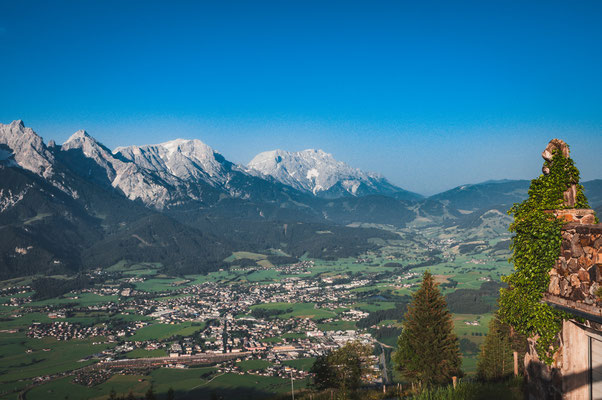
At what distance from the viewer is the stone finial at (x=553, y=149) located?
7.31 metres

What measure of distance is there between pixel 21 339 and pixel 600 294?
291 ft

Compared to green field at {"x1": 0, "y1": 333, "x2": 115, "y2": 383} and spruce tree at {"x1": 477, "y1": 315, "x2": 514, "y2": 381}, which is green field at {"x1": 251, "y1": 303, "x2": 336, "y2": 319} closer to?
green field at {"x1": 0, "y1": 333, "x2": 115, "y2": 383}

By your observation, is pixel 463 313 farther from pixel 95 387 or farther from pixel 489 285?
pixel 95 387

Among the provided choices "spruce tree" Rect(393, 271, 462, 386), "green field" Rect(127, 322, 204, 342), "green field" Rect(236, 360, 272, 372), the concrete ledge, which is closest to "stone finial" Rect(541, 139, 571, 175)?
the concrete ledge

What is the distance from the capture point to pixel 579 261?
237 inches

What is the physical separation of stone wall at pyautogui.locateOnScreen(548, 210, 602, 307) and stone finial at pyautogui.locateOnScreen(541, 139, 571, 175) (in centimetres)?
118

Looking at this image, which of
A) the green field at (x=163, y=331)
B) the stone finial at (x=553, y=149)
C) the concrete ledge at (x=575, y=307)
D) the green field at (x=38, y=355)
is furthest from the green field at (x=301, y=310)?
the concrete ledge at (x=575, y=307)

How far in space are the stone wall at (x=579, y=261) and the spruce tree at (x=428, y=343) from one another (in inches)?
661

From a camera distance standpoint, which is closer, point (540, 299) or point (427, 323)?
point (540, 299)

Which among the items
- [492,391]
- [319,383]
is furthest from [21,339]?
[492,391]

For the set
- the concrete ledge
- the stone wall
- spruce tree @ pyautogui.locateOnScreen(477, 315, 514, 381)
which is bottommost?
spruce tree @ pyautogui.locateOnScreen(477, 315, 514, 381)

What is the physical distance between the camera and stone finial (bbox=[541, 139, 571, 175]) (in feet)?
24.0

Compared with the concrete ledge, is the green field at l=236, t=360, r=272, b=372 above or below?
below

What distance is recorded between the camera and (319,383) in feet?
86.8
